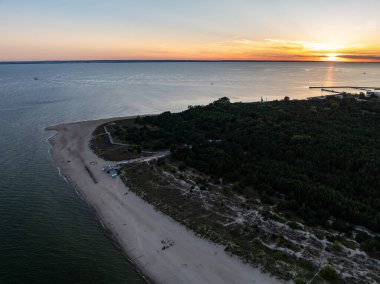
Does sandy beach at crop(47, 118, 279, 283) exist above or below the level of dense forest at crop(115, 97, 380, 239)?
below

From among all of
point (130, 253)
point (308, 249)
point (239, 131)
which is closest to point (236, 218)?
point (308, 249)

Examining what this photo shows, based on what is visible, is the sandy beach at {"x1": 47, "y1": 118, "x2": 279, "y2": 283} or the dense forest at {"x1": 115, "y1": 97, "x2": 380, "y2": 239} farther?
the dense forest at {"x1": 115, "y1": 97, "x2": 380, "y2": 239}

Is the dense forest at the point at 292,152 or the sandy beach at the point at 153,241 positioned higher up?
the dense forest at the point at 292,152

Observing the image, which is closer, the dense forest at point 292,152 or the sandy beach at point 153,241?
the sandy beach at point 153,241

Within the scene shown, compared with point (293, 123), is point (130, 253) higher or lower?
lower

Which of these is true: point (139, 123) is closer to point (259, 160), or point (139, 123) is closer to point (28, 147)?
point (28, 147)
